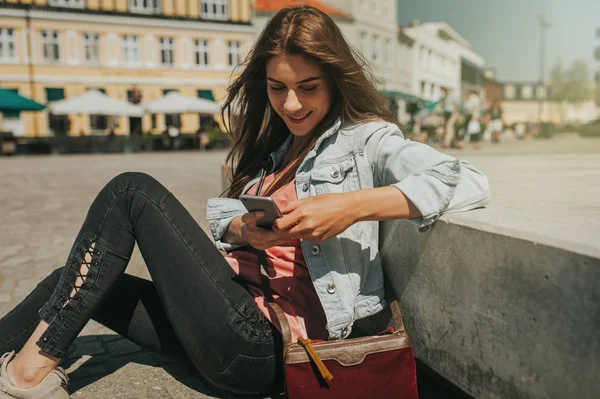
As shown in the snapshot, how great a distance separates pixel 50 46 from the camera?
32.8 m

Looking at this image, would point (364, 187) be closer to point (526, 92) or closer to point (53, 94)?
point (53, 94)

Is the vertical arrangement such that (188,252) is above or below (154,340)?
above

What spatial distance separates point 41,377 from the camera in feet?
6.53

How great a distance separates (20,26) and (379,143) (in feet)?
115

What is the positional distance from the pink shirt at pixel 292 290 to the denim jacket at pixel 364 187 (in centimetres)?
12

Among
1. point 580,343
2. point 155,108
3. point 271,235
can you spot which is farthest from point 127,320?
point 155,108

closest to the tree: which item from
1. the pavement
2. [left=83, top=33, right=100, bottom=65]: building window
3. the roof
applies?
the roof

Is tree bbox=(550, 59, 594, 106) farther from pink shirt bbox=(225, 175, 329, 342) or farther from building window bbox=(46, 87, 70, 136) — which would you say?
pink shirt bbox=(225, 175, 329, 342)

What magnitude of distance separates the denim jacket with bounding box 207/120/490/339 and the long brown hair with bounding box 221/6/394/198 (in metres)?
0.10

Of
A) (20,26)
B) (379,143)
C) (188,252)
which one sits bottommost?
(188,252)

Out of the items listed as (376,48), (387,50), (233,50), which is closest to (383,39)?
(387,50)

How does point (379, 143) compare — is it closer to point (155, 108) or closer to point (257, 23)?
point (155, 108)

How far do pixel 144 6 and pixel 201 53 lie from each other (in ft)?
14.3

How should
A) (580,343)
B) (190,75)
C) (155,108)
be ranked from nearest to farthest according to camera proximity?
(580,343) < (155,108) < (190,75)
